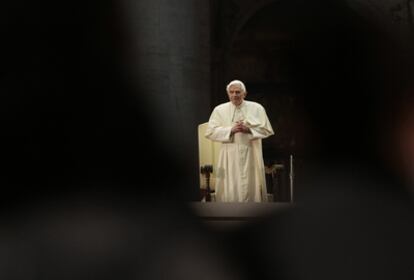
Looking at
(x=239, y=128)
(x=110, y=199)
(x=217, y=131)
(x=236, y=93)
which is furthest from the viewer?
(x=236, y=93)

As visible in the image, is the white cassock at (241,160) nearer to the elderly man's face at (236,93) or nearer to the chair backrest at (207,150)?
the elderly man's face at (236,93)

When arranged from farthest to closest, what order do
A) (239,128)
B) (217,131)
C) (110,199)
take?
1. (217,131)
2. (239,128)
3. (110,199)

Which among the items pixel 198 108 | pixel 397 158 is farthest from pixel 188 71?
pixel 397 158

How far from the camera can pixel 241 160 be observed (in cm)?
946

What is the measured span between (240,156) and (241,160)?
4 cm

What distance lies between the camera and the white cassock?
30.8 feet

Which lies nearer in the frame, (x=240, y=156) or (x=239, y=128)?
(x=239, y=128)

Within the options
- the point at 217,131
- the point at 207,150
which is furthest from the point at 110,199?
the point at 207,150

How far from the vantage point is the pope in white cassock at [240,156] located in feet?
30.8

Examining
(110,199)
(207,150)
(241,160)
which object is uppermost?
(207,150)

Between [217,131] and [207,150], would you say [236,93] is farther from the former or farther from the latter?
[207,150]

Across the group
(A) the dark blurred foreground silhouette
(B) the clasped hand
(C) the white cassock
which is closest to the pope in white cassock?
(C) the white cassock

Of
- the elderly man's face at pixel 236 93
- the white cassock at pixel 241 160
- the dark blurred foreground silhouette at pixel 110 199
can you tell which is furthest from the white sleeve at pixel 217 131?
the dark blurred foreground silhouette at pixel 110 199

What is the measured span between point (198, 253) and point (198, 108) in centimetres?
681
